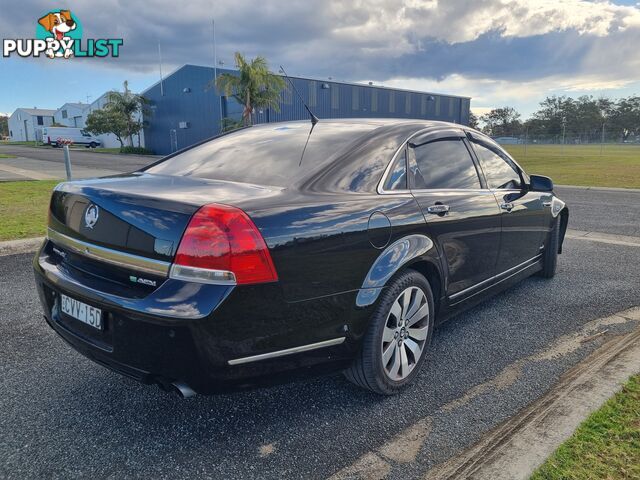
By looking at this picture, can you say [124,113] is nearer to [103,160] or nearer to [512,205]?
[103,160]

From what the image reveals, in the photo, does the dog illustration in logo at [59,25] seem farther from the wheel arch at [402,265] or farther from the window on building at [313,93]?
the wheel arch at [402,265]

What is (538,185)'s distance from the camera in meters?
4.28

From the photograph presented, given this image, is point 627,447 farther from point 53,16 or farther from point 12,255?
point 53,16

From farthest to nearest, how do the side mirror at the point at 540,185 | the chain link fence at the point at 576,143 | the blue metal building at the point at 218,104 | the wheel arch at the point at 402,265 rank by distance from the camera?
the chain link fence at the point at 576,143 < the blue metal building at the point at 218,104 < the side mirror at the point at 540,185 < the wheel arch at the point at 402,265

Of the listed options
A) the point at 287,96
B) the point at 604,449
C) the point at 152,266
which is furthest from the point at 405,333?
the point at 287,96

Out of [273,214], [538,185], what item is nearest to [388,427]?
[273,214]

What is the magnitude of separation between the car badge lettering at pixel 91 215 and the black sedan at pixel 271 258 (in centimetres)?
1

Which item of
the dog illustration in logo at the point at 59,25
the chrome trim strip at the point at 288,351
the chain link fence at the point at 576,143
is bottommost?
the chrome trim strip at the point at 288,351

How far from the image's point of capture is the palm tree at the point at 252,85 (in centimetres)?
2881

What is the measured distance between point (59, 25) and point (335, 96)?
843 inches

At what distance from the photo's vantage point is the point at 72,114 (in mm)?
73875

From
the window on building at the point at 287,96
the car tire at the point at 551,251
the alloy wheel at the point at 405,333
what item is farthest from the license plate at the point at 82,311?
the window on building at the point at 287,96

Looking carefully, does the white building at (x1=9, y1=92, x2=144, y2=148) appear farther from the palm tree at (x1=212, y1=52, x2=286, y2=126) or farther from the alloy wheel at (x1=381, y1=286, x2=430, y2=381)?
the alloy wheel at (x1=381, y1=286, x2=430, y2=381)

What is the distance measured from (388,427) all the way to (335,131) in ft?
5.81
